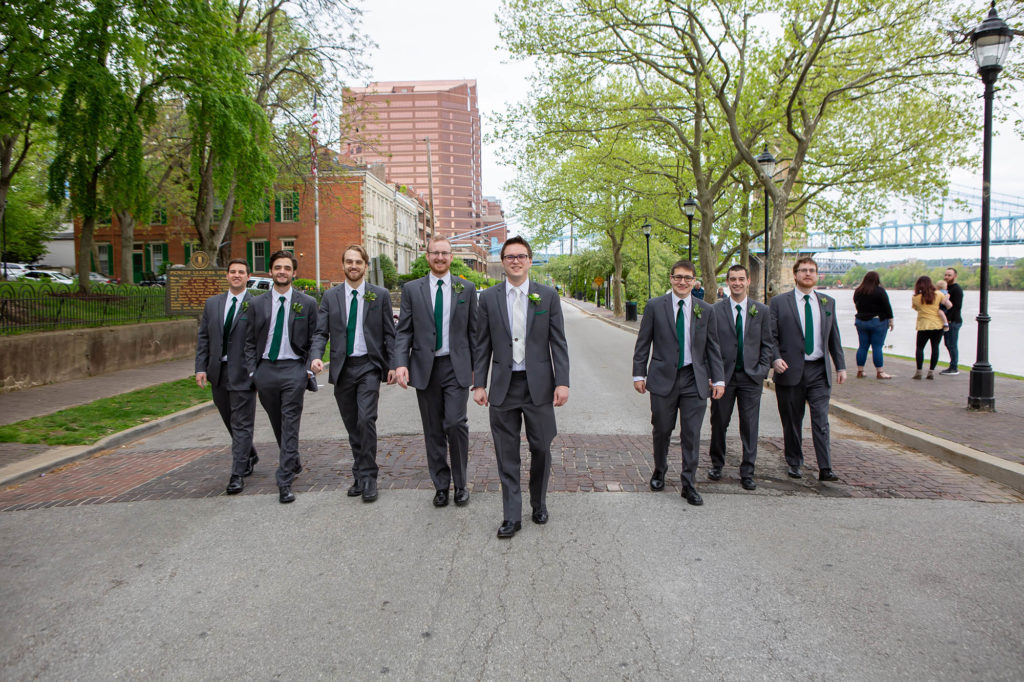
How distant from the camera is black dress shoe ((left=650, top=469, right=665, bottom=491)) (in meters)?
5.38

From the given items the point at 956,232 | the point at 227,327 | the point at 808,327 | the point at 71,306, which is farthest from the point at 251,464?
the point at 956,232

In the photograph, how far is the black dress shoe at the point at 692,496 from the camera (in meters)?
5.03

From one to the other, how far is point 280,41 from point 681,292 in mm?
23466

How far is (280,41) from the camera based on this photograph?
2383 cm

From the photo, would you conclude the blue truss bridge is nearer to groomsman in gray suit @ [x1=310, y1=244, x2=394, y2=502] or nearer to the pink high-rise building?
groomsman in gray suit @ [x1=310, y1=244, x2=394, y2=502]

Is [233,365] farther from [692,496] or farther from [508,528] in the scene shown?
[692,496]

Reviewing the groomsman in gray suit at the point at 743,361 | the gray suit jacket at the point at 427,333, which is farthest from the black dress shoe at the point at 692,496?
the gray suit jacket at the point at 427,333

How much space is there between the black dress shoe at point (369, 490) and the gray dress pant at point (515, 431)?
1202 mm

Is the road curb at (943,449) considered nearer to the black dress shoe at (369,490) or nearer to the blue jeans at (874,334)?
the blue jeans at (874,334)

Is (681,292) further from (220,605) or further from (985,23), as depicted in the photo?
(985,23)

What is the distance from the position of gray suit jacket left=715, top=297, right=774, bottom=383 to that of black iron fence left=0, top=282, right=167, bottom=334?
1175 cm

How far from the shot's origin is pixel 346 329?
5.32 m

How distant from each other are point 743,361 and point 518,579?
2.94 m

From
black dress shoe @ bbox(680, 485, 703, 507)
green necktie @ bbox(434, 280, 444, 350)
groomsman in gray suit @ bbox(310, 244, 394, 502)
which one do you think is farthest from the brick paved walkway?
green necktie @ bbox(434, 280, 444, 350)
